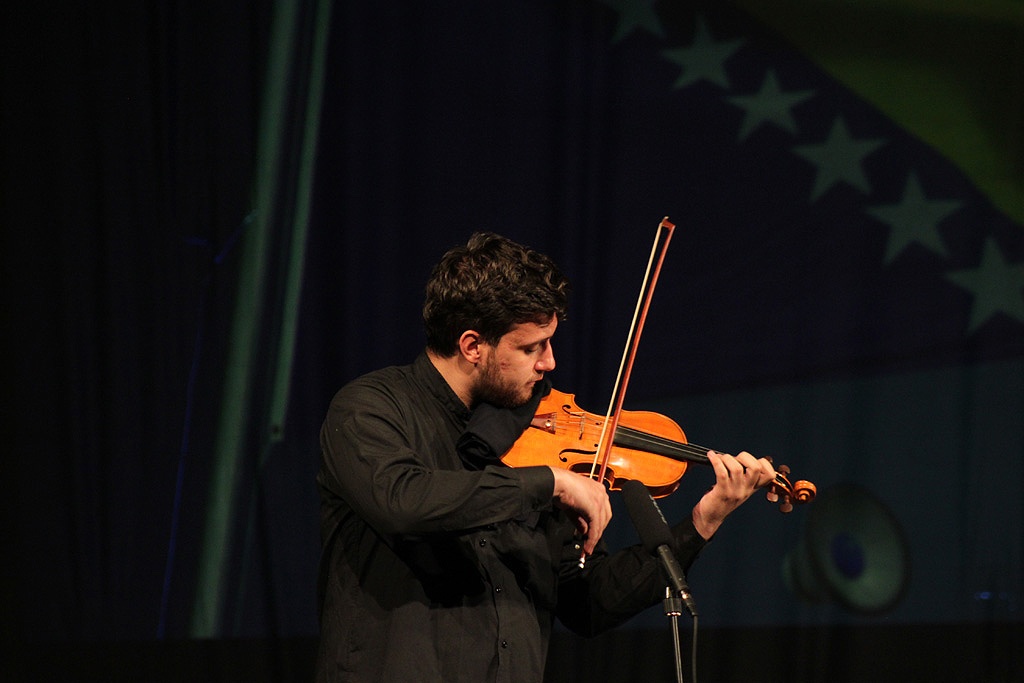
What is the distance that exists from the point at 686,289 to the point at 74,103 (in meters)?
1.93

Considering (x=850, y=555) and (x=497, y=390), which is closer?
(x=497, y=390)

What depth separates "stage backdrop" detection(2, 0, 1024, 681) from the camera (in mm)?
2918

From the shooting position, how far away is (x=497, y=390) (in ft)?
6.24

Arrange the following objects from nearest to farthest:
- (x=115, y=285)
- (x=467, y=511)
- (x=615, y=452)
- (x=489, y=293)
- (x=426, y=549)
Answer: (x=467, y=511) → (x=426, y=549) → (x=489, y=293) → (x=615, y=452) → (x=115, y=285)

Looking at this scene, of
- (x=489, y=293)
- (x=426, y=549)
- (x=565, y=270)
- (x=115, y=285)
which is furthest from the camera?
(x=565, y=270)

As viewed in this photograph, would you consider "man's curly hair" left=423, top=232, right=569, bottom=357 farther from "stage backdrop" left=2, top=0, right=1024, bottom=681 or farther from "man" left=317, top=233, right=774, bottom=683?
"stage backdrop" left=2, top=0, right=1024, bottom=681

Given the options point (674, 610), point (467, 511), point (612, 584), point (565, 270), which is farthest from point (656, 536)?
point (565, 270)

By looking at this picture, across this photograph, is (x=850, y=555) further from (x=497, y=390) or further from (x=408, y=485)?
(x=408, y=485)

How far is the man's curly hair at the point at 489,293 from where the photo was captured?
1857 millimetres

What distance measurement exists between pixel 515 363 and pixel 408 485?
41 cm

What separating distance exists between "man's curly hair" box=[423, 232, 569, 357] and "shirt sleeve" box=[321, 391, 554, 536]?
0.28 metres

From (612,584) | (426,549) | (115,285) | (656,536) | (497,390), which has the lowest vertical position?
(612,584)

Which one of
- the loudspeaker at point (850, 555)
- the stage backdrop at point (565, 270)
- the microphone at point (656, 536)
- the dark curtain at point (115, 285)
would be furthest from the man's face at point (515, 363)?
the loudspeaker at point (850, 555)

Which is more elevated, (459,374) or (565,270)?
(565,270)
